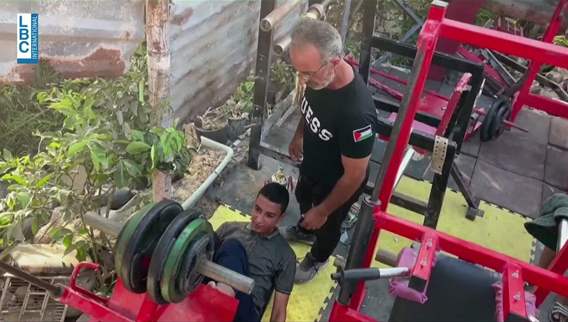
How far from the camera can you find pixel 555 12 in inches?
188

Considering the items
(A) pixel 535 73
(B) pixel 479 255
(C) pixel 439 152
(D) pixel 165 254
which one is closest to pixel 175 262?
(D) pixel 165 254

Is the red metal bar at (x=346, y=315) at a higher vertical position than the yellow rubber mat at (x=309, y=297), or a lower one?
higher

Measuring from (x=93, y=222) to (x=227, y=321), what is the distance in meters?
0.69

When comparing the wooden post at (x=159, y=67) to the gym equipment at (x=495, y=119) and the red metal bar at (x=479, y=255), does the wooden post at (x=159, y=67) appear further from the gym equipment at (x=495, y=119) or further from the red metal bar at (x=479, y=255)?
the gym equipment at (x=495, y=119)

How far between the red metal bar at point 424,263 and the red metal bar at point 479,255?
0.20ft

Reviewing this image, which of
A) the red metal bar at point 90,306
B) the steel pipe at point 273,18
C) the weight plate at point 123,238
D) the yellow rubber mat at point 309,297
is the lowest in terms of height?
the yellow rubber mat at point 309,297

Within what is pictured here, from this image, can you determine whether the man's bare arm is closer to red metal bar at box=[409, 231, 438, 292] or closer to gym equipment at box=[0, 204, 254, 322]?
gym equipment at box=[0, 204, 254, 322]

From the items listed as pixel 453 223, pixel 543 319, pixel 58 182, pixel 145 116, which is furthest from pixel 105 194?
pixel 543 319

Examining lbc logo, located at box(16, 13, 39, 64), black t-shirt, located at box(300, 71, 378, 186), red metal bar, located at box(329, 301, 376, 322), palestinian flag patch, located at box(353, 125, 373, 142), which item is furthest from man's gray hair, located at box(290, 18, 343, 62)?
lbc logo, located at box(16, 13, 39, 64)

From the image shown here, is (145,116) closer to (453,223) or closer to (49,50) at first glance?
(49,50)

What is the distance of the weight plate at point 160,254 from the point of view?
1.80m

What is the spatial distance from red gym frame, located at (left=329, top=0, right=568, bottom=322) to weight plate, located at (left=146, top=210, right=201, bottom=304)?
2.65 ft

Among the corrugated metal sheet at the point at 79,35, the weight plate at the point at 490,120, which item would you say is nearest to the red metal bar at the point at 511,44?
the corrugated metal sheet at the point at 79,35

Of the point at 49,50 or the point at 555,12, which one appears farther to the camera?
the point at 555,12
